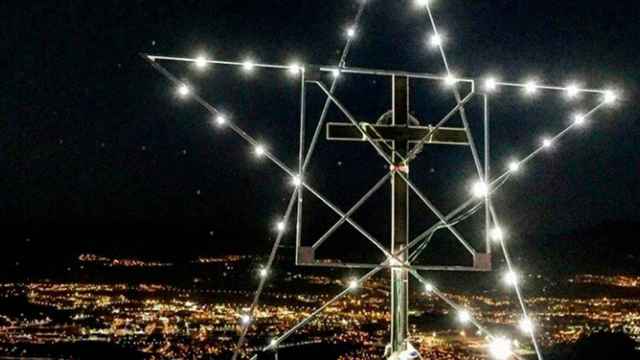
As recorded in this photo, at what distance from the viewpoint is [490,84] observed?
179 inches

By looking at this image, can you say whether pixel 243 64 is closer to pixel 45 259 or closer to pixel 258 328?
pixel 258 328

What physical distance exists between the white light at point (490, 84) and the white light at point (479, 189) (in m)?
0.68

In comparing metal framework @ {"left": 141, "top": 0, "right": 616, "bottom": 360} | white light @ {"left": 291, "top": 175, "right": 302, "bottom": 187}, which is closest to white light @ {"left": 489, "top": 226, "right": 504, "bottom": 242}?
metal framework @ {"left": 141, "top": 0, "right": 616, "bottom": 360}

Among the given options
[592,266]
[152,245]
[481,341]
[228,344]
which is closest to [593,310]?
[481,341]

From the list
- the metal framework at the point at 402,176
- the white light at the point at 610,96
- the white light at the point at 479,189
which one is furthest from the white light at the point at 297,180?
the white light at the point at 610,96

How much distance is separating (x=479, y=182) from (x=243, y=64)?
75.1 inches

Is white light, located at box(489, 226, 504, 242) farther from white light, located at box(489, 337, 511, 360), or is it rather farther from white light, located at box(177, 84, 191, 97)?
white light, located at box(177, 84, 191, 97)

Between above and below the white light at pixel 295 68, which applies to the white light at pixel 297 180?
below

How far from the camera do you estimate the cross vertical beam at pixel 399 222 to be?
444 cm

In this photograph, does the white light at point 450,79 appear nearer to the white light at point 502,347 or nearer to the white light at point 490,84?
the white light at point 490,84

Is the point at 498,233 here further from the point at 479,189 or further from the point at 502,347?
the point at 502,347

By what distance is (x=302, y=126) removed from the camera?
166 inches

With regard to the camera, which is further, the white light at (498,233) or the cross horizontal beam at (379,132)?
the white light at (498,233)

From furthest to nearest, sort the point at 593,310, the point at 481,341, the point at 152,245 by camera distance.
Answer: the point at 152,245
the point at 593,310
the point at 481,341
